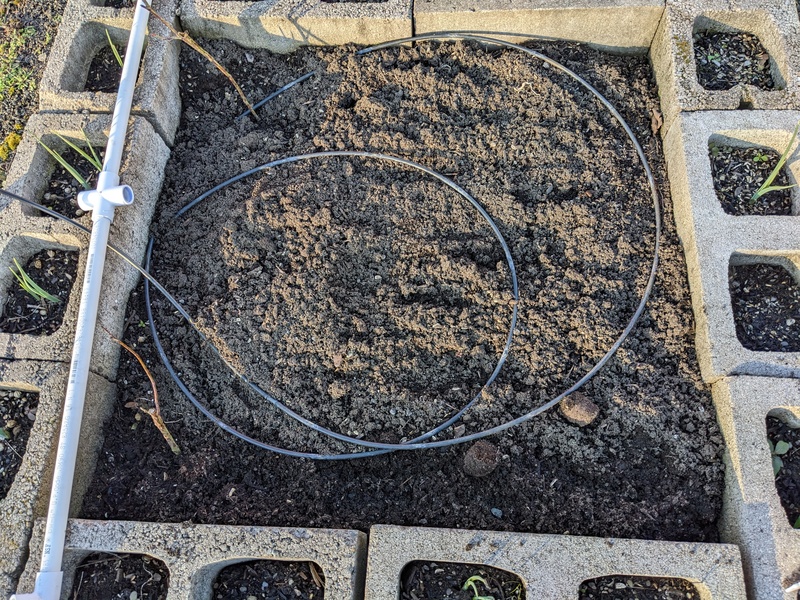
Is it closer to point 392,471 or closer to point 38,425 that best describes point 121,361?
point 38,425

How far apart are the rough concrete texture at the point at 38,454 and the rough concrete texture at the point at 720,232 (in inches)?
91.4

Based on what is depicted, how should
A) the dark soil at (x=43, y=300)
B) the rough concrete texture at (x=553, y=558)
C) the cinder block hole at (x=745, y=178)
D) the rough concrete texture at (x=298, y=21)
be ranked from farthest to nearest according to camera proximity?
the rough concrete texture at (x=298, y=21) < the cinder block hole at (x=745, y=178) < the dark soil at (x=43, y=300) < the rough concrete texture at (x=553, y=558)

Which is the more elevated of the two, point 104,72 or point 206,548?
point 104,72

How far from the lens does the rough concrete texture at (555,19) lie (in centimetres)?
271

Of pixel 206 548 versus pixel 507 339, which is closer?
pixel 206 548

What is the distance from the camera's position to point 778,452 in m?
2.15

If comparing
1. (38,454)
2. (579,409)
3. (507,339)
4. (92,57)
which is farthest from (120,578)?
(92,57)

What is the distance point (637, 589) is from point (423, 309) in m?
1.22

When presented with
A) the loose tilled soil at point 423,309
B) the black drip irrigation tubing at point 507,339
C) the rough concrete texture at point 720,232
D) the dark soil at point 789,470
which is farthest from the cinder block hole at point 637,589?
the rough concrete texture at point 720,232

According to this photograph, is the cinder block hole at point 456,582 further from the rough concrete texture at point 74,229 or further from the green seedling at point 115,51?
the green seedling at point 115,51

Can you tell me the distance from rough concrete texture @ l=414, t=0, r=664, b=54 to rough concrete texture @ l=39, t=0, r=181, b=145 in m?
1.18

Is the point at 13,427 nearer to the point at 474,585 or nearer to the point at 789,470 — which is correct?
the point at 474,585

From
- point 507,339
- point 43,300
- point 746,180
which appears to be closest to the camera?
point 507,339

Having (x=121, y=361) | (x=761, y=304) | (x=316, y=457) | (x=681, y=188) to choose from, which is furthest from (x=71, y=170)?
(x=761, y=304)
